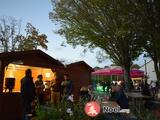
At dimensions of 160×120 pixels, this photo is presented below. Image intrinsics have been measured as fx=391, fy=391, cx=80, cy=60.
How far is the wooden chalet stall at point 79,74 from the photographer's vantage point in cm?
2447

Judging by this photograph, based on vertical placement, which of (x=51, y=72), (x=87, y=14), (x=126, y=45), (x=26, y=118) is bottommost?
(x=26, y=118)

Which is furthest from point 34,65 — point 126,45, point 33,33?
point 33,33

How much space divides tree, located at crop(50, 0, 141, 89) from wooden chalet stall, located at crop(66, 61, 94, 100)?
431 cm

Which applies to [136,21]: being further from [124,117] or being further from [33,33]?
[33,33]

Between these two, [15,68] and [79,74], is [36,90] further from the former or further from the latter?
[79,74]

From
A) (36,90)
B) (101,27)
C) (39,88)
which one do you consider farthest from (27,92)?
(101,27)

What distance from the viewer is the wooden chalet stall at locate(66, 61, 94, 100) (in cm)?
2447

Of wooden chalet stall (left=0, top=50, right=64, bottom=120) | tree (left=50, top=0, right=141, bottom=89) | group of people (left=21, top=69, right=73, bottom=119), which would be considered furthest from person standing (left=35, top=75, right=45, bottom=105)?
tree (left=50, top=0, right=141, bottom=89)

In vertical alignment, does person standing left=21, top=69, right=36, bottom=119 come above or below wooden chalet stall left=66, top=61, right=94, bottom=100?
below

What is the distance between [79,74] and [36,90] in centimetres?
809

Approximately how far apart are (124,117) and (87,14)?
22388mm

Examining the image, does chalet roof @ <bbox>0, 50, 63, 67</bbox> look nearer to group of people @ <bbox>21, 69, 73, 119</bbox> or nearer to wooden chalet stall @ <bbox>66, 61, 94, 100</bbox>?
group of people @ <bbox>21, 69, 73, 119</bbox>

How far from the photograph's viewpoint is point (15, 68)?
17797mm

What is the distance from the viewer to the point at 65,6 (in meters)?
34.0
